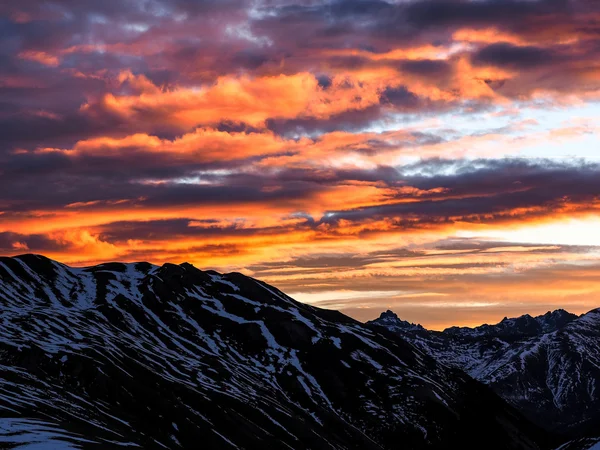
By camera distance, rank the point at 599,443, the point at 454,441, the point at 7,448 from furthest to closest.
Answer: the point at 454,441 → the point at 7,448 → the point at 599,443

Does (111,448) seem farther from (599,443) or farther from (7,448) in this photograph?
(599,443)

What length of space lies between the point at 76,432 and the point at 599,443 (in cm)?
10725

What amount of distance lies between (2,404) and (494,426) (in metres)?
110

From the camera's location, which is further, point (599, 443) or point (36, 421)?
point (36, 421)

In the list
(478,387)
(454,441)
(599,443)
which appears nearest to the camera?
(599,443)

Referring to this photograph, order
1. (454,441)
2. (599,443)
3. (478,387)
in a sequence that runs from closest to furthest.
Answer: (599,443) < (454,441) < (478,387)

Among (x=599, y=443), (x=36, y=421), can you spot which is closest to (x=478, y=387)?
(x=599, y=443)

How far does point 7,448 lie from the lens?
143000mm

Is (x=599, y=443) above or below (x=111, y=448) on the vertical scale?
above

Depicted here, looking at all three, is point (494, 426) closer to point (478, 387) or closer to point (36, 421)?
point (478, 387)

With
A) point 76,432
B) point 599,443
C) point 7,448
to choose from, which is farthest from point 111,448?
point 599,443

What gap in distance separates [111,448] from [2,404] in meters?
Result: 33.5

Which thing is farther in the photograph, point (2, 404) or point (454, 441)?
point (2, 404)

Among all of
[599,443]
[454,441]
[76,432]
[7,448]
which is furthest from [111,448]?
[599,443]
